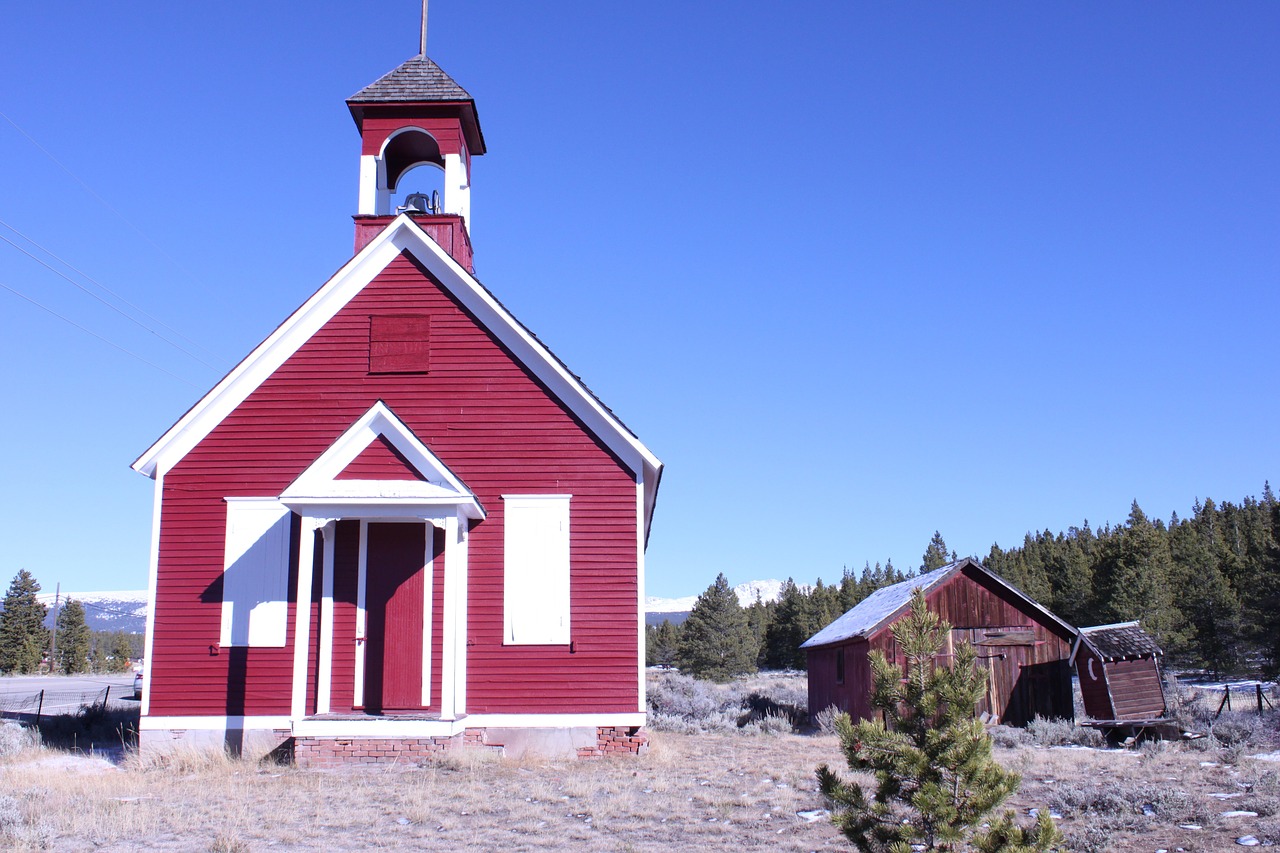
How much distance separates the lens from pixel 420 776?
12.8 metres

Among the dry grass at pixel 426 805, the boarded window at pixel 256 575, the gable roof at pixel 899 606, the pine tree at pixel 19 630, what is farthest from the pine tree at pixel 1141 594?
the pine tree at pixel 19 630

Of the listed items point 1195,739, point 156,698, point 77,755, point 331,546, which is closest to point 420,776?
point 331,546

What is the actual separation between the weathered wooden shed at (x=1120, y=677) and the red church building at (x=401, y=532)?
11.7m

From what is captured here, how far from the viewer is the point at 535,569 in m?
15.8

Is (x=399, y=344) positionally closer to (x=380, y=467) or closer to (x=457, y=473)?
(x=457, y=473)

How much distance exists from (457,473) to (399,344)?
7.80 feet

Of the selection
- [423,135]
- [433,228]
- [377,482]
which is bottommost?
[377,482]

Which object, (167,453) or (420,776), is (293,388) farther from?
(420,776)

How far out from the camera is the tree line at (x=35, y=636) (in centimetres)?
6894

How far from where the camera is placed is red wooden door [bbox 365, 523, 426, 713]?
50.1 ft

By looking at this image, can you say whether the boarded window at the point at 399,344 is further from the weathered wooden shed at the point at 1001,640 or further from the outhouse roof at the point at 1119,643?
the outhouse roof at the point at 1119,643

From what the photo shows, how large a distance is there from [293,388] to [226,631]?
391 centimetres

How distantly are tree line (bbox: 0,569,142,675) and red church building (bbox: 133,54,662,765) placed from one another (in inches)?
2489

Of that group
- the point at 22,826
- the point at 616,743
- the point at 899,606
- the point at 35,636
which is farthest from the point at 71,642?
the point at 22,826
